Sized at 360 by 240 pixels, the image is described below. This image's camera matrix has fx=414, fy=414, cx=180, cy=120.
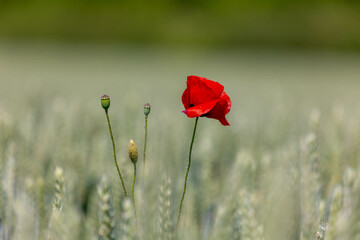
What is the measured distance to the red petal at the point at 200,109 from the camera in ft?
1.22

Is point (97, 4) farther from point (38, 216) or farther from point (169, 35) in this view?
point (38, 216)

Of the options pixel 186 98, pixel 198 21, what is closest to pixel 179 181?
pixel 186 98

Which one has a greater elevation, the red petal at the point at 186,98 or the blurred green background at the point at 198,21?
the blurred green background at the point at 198,21

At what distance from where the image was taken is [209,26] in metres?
6.13

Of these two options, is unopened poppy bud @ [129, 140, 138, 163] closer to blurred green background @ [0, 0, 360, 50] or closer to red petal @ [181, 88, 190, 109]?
red petal @ [181, 88, 190, 109]

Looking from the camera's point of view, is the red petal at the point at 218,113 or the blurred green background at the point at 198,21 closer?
the red petal at the point at 218,113

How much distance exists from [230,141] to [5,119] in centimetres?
47

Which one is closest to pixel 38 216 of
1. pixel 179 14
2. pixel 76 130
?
pixel 76 130

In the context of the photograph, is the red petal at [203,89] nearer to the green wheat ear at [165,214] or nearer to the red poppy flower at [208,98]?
the red poppy flower at [208,98]

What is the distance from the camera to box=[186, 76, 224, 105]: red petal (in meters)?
0.39

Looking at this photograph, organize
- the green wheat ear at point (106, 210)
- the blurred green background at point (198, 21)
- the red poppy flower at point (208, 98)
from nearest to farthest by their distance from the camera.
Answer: the green wheat ear at point (106, 210) → the red poppy flower at point (208, 98) → the blurred green background at point (198, 21)

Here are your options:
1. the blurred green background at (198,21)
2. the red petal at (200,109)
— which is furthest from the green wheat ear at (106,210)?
the blurred green background at (198,21)

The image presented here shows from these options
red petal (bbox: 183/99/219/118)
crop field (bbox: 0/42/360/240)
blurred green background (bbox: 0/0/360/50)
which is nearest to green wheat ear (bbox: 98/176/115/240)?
crop field (bbox: 0/42/360/240)

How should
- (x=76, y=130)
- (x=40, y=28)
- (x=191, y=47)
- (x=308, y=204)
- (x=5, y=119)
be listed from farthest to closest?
1. (x=40, y=28)
2. (x=191, y=47)
3. (x=76, y=130)
4. (x=5, y=119)
5. (x=308, y=204)
